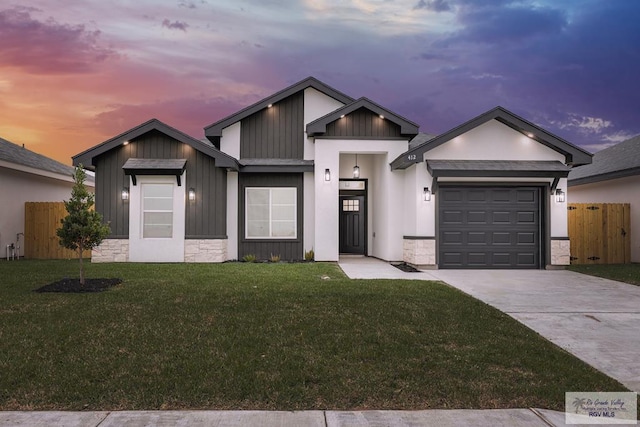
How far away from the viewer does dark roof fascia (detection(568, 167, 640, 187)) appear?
14094 millimetres

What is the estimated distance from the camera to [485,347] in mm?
4789

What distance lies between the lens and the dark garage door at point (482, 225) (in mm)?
12203

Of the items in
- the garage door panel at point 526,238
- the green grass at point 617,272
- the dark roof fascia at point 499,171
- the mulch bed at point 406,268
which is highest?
the dark roof fascia at point 499,171

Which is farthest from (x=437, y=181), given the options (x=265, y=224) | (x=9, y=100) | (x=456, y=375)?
(x=9, y=100)

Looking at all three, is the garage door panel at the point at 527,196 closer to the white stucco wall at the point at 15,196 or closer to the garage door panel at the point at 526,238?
the garage door panel at the point at 526,238

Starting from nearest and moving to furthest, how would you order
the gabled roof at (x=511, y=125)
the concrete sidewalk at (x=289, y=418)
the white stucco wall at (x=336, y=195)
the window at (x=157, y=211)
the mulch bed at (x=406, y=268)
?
the concrete sidewalk at (x=289, y=418)
the mulch bed at (x=406, y=268)
the gabled roof at (x=511, y=125)
the window at (x=157, y=211)
the white stucco wall at (x=336, y=195)

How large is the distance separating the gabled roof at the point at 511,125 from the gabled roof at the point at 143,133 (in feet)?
17.9

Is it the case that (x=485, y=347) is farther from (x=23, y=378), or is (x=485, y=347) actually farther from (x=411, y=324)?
(x=23, y=378)

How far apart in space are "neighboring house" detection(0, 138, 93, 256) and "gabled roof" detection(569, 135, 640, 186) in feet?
69.5

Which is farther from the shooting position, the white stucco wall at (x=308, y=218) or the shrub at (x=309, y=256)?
the white stucco wall at (x=308, y=218)

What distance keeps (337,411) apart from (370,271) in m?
8.04

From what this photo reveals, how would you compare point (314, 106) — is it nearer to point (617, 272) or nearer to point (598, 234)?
point (617, 272)

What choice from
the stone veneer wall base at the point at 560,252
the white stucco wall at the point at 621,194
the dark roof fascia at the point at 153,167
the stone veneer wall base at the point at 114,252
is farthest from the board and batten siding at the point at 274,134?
the white stucco wall at the point at 621,194

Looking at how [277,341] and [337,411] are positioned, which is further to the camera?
[277,341]
